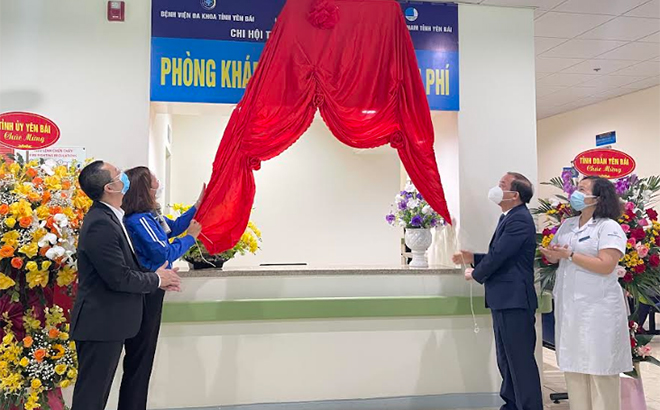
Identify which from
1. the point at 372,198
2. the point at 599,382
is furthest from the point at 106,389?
the point at 372,198

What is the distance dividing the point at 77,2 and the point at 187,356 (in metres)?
2.44

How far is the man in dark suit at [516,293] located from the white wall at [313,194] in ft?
10.7

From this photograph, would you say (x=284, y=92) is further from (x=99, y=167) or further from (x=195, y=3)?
(x=99, y=167)

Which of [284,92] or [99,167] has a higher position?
[284,92]

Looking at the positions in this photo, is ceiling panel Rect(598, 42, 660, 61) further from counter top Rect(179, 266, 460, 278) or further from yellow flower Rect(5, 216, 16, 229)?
yellow flower Rect(5, 216, 16, 229)

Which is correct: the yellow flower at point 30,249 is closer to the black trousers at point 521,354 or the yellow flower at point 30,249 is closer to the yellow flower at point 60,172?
the yellow flower at point 60,172

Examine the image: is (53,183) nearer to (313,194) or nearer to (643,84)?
(313,194)

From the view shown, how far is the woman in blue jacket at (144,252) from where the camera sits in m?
2.60

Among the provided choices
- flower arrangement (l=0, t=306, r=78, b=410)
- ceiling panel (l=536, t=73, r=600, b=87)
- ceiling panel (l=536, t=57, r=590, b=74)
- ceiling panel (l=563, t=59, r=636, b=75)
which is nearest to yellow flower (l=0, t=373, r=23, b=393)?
flower arrangement (l=0, t=306, r=78, b=410)

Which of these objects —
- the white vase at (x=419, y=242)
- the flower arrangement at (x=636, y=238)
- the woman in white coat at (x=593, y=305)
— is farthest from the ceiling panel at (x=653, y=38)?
the white vase at (x=419, y=242)

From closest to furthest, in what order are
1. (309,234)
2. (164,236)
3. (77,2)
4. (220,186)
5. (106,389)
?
(106,389)
(164,236)
(220,186)
(77,2)
(309,234)

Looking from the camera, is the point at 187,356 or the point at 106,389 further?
the point at 187,356

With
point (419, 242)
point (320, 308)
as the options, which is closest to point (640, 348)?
point (419, 242)

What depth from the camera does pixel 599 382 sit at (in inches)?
111
